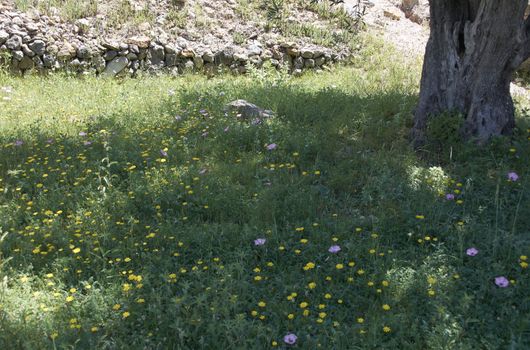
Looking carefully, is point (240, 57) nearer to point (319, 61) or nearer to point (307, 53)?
point (307, 53)

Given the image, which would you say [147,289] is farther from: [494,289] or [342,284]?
[494,289]

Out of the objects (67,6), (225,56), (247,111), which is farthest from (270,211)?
(67,6)

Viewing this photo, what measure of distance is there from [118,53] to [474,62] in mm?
6140

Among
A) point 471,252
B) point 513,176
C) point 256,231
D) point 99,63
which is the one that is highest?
point 513,176

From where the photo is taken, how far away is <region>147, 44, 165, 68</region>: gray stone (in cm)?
980

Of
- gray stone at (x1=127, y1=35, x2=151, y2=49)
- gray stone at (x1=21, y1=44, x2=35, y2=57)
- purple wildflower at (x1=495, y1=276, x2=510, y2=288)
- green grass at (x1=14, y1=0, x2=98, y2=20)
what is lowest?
gray stone at (x1=21, y1=44, x2=35, y2=57)

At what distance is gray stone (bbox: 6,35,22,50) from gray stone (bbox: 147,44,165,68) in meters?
2.07

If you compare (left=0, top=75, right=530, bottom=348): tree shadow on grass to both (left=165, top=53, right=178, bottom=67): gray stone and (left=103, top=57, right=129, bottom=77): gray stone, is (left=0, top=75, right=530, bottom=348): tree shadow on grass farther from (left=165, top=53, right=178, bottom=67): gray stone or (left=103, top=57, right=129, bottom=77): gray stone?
(left=165, top=53, right=178, bottom=67): gray stone

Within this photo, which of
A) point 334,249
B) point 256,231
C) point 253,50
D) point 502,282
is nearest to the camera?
point 502,282

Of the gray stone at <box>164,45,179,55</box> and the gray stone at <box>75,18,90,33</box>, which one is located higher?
the gray stone at <box>75,18,90,33</box>

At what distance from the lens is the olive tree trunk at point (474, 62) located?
5445 mm

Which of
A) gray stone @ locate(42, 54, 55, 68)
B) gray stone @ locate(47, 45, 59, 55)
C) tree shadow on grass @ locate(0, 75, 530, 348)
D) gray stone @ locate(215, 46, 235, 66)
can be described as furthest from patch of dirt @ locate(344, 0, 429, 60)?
gray stone @ locate(42, 54, 55, 68)

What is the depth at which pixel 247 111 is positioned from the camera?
6.76m

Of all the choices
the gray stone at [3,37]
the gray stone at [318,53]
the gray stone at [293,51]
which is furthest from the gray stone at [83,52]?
the gray stone at [318,53]
